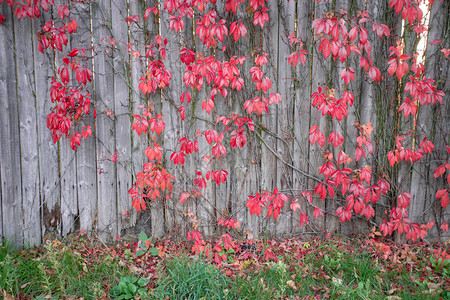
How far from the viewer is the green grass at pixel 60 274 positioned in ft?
7.93

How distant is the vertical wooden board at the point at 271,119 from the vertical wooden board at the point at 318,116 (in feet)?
1.07

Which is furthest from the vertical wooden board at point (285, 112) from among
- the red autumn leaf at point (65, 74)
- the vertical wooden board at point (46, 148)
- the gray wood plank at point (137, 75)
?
the vertical wooden board at point (46, 148)

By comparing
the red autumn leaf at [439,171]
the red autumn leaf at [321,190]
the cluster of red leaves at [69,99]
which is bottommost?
the red autumn leaf at [321,190]

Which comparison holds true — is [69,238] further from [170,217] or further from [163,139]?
[163,139]

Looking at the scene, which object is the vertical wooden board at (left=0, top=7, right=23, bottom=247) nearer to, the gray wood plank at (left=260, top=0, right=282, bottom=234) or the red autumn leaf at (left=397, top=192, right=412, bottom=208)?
A: the gray wood plank at (left=260, top=0, right=282, bottom=234)

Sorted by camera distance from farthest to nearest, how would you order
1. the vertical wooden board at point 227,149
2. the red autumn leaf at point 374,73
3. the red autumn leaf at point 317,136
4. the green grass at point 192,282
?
the vertical wooden board at point 227,149 < the red autumn leaf at point 317,136 < the red autumn leaf at point 374,73 < the green grass at point 192,282

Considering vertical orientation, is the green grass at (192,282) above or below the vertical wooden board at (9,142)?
below

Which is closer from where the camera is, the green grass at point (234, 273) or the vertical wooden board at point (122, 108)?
the green grass at point (234, 273)

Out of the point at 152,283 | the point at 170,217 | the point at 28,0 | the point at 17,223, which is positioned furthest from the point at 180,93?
the point at 17,223

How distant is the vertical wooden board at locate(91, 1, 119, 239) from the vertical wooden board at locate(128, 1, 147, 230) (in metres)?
0.17

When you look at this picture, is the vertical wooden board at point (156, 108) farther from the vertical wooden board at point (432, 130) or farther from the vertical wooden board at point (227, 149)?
the vertical wooden board at point (432, 130)

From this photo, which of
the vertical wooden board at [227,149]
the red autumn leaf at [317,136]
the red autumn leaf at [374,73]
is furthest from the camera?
the vertical wooden board at [227,149]

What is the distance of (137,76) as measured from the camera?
3016mm

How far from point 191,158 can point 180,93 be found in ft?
1.95
